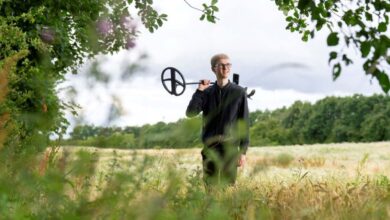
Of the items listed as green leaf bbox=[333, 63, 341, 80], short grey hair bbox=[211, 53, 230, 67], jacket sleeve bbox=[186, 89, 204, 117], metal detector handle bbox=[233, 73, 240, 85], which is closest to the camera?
green leaf bbox=[333, 63, 341, 80]

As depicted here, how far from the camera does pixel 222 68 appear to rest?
739 cm

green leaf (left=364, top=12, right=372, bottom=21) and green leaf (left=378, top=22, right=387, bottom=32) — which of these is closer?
green leaf (left=378, top=22, right=387, bottom=32)

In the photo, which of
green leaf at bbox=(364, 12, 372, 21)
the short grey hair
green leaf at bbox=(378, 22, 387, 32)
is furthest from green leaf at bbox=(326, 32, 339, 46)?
the short grey hair

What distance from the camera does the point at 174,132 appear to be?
2238 mm

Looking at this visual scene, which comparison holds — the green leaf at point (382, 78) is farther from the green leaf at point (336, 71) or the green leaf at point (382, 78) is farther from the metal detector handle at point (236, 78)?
the metal detector handle at point (236, 78)

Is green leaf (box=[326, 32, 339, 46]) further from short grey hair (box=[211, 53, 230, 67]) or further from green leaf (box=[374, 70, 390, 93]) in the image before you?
short grey hair (box=[211, 53, 230, 67])

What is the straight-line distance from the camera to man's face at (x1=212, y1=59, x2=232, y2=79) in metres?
7.31

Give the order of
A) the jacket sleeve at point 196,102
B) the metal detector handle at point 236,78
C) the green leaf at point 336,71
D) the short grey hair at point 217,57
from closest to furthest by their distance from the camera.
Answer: the green leaf at point 336,71
the short grey hair at point 217,57
the jacket sleeve at point 196,102
the metal detector handle at point 236,78

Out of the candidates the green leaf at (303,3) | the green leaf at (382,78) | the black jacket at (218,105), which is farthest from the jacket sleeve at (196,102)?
the green leaf at (382,78)

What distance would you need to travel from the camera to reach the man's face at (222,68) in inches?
288

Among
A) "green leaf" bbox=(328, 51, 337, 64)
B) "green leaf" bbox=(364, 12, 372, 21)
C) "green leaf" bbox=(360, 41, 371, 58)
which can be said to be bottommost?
"green leaf" bbox=(328, 51, 337, 64)

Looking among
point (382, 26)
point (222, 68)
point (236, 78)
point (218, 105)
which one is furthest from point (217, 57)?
point (382, 26)

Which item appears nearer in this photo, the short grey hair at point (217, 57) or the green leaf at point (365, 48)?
the green leaf at point (365, 48)

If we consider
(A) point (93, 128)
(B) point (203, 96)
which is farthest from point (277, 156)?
(B) point (203, 96)
